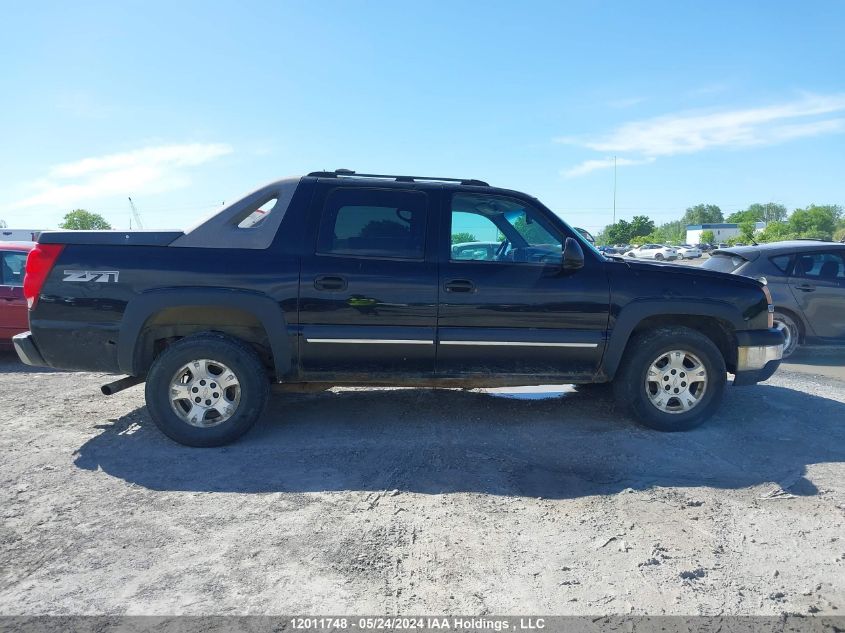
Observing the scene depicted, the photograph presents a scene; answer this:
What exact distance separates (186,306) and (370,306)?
134cm

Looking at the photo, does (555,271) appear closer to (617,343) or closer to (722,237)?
(617,343)

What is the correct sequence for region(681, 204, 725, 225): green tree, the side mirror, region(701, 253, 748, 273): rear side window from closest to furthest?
the side mirror → region(701, 253, 748, 273): rear side window → region(681, 204, 725, 225): green tree

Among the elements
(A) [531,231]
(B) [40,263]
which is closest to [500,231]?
(A) [531,231]

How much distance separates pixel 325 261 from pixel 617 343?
7.73 ft

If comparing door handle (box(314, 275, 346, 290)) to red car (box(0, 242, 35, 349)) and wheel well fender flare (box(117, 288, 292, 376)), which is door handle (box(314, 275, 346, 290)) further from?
red car (box(0, 242, 35, 349))

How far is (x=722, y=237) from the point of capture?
386ft

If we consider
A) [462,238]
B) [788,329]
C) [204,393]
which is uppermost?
[462,238]

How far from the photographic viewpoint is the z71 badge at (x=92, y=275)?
14.7ft

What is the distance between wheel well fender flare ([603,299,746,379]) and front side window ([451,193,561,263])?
0.71 metres

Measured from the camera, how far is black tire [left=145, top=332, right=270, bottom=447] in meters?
4.52

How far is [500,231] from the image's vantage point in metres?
4.99

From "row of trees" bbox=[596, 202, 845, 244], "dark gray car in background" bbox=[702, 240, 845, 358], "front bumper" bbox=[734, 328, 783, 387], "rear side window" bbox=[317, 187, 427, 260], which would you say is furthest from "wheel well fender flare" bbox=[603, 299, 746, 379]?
"row of trees" bbox=[596, 202, 845, 244]

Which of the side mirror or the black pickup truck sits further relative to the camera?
the side mirror

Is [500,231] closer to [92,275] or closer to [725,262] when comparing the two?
[92,275]
